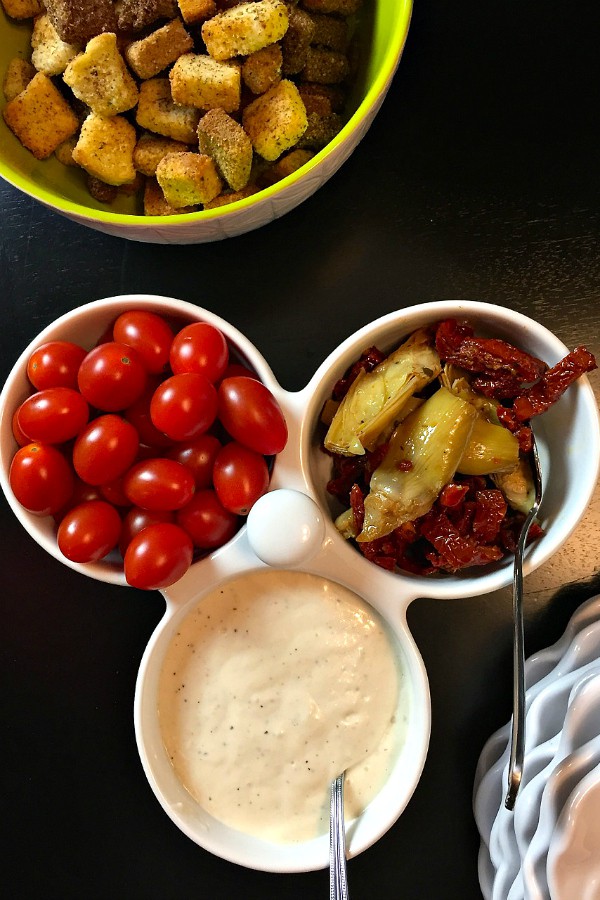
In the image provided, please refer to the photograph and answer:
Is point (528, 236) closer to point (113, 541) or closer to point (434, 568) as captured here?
point (434, 568)

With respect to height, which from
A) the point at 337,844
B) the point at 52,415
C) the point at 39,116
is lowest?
the point at 337,844

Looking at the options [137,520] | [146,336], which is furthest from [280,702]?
[146,336]

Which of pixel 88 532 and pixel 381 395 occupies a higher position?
pixel 381 395

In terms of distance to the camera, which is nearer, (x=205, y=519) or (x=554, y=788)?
(x=554, y=788)

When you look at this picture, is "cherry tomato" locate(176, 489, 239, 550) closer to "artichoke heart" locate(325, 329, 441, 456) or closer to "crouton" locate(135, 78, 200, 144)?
"artichoke heart" locate(325, 329, 441, 456)

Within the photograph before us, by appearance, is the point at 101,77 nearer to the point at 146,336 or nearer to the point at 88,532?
A: the point at 146,336

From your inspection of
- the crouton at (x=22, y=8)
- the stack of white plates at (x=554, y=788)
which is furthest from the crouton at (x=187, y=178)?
the stack of white plates at (x=554, y=788)

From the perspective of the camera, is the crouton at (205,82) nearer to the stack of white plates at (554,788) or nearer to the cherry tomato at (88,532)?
the cherry tomato at (88,532)
